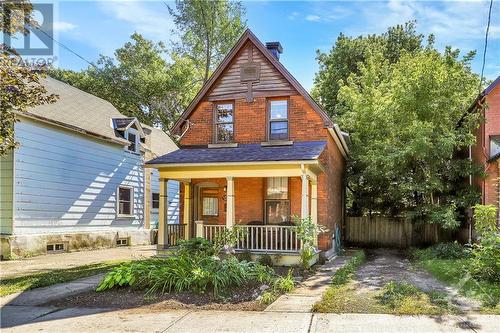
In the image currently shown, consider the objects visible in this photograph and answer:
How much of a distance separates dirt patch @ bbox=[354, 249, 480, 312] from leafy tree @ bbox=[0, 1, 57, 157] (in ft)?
28.5

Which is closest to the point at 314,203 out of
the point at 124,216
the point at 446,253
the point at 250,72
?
the point at 446,253

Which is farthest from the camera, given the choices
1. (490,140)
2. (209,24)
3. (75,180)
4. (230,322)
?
(209,24)

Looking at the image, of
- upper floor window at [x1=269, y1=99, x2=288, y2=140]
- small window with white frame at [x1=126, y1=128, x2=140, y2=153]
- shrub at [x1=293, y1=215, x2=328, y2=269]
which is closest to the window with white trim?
upper floor window at [x1=269, y1=99, x2=288, y2=140]

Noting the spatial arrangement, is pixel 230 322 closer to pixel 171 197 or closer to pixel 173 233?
pixel 173 233

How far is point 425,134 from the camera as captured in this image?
15.3 m

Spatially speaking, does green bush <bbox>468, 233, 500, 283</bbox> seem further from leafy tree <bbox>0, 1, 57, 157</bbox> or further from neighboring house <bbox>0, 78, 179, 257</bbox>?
neighboring house <bbox>0, 78, 179, 257</bbox>

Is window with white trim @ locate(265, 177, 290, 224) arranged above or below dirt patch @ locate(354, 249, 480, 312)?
above

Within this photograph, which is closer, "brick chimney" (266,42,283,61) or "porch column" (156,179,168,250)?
"porch column" (156,179,168,250)

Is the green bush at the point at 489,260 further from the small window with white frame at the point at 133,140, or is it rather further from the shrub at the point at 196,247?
the small window with white frame at the point at 133,140

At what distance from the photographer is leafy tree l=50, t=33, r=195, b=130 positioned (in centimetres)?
3244

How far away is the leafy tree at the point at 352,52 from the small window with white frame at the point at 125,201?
43.5 ft

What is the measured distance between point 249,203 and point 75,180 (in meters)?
8.22

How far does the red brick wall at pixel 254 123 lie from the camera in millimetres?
14977

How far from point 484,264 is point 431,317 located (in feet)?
10.4
